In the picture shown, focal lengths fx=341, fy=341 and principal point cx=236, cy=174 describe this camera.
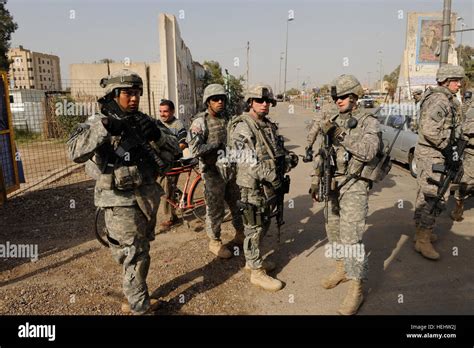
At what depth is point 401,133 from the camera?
879cm

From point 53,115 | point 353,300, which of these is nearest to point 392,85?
point 53,115

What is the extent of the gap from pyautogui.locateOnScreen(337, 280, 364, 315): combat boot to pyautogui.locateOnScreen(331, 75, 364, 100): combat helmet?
1.66m

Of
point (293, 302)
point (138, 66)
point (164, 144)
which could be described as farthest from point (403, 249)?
point (138, 66)

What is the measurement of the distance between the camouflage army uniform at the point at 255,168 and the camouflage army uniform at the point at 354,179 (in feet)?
2.04

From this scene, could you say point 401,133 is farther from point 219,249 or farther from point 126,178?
point 126,178

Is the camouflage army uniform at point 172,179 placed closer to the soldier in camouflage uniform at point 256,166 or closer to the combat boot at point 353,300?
the soldier in camouflage uniform at point 256,166

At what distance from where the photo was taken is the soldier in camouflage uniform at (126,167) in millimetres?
2467

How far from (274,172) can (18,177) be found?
531 centimetres

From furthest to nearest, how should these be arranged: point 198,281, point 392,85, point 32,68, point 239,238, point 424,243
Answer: point 32,68 < point 392,85 < point 239,238 < point 424,243 < point 198,281

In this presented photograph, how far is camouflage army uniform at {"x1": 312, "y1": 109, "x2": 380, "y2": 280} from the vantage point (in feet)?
9.62

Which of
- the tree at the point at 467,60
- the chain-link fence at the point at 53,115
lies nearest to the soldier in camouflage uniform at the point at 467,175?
the chain-link fence at the point at 53,115

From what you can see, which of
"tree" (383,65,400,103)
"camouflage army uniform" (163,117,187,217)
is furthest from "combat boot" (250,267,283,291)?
"tree" (383,65,400,103)

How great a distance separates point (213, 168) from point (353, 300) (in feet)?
6.83
